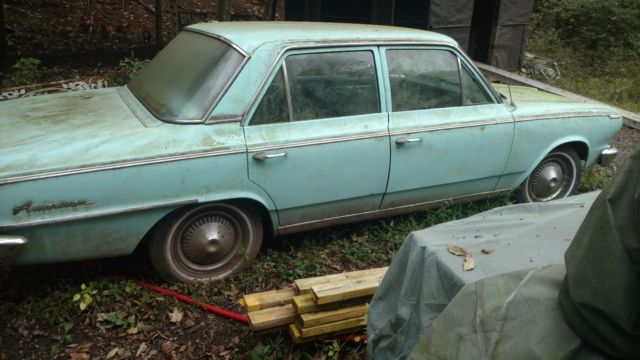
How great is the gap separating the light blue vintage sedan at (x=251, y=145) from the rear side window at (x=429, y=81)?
0.01 m

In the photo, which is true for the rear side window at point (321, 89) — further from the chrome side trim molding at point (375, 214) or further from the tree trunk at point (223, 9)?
the tree trunk at point (223, 9)

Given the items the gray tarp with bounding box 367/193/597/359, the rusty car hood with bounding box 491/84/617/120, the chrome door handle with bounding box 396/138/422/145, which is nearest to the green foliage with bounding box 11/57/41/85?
the chrome door handle with bounding box 396/138/422/145

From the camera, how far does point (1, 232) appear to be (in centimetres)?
305

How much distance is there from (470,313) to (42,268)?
3.05 metres

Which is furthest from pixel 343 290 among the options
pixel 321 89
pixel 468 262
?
pixel 321 89

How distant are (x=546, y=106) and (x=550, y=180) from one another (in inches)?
27.6

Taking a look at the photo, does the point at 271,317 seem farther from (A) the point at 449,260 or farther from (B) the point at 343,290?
(A) the point at 449,260

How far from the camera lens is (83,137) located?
337cm

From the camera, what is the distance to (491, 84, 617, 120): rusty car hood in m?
4.75

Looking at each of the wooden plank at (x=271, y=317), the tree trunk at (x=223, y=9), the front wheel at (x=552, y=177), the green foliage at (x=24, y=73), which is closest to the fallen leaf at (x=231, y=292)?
the wooden plank at (x=271, y=317)

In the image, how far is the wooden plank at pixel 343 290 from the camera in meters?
3.19

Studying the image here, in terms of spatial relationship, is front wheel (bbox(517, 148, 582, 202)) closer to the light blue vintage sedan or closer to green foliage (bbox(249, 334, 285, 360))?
the light blue vintage sedan

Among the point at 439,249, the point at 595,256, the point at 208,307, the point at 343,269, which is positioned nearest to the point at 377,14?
the point at 343,269

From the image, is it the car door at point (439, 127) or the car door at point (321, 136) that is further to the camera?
the car door at point (439, 127)
